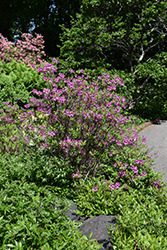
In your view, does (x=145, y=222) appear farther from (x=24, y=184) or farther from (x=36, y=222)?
(x=24, y=184)

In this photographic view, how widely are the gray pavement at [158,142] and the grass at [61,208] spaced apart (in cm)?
119

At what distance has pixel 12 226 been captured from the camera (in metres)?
2.18

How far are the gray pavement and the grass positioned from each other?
1193mm

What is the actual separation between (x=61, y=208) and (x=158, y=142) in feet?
14.1

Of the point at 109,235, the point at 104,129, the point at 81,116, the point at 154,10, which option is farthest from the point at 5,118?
the point at 154,10

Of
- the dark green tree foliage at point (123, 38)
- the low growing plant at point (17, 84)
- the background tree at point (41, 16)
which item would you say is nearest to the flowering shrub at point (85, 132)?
the low growing plant at point (17, 84)

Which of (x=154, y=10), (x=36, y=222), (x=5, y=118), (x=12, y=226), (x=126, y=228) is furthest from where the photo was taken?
(x=154, y=10)

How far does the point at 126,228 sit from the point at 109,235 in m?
0.21

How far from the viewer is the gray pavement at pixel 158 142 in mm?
4775

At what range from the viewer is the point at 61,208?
9.02 ft

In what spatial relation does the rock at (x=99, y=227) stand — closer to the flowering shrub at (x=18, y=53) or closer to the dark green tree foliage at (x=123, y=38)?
the dark green tree foliage at (x=123, y=38)

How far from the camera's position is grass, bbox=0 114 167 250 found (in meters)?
2.21

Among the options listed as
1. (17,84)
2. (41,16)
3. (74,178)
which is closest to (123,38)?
(17,84)

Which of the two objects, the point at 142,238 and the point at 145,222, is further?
the point at 145,222
